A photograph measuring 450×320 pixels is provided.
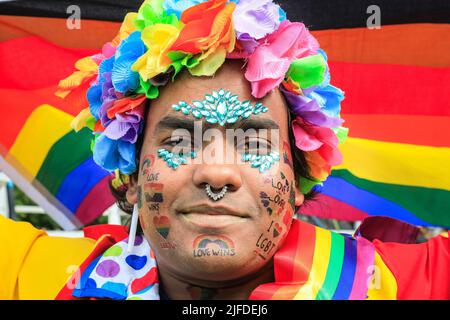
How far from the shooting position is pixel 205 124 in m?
2.22

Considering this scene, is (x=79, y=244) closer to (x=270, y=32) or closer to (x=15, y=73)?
(x=15, y=73)

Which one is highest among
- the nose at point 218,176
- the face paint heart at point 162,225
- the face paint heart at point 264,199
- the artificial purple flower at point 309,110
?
the artificial purple flower at point 309,110

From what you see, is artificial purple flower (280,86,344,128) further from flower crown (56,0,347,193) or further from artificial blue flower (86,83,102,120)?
artificial blue flower (86,83,102,120)

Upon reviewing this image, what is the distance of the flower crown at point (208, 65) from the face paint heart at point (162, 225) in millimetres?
323

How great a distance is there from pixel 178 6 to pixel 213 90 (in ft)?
1.09

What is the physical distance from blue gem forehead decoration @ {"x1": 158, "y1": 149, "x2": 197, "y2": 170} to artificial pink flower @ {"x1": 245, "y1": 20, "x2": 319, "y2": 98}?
11.8 inches

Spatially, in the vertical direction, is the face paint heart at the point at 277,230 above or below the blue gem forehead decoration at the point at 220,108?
below

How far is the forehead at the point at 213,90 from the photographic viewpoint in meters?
2.26

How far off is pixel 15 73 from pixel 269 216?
1.60 meters

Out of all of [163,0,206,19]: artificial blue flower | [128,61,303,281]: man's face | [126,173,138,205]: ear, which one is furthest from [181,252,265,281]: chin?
[163,0,206,19]: artificial blue flower

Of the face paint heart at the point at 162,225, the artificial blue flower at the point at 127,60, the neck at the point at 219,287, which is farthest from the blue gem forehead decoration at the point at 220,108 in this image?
the neck at the point at 219,287

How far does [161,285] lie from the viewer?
246cm

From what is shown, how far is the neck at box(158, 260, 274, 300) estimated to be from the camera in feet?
7.58

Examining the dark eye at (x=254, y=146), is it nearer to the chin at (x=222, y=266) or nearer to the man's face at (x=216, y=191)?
the man's face at (x=216, y=191)
